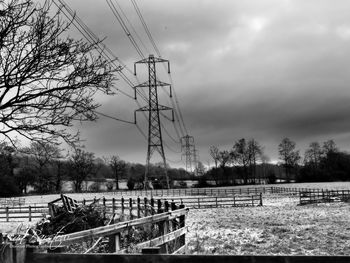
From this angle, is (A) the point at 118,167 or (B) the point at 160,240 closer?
(B) the point at 160,240

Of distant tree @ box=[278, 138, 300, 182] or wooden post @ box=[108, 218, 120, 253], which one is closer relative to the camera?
wooden post @ box=[108, 218, 120, 253]

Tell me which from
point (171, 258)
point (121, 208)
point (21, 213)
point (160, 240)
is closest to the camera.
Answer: point (171, 258)

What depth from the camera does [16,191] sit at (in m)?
93.9

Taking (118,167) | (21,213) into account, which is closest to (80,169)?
(118,167)

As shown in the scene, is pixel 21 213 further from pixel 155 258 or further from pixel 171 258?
pixel 171 258

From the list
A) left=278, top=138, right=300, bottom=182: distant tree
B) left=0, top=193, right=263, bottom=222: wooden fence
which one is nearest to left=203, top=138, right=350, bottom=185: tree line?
left=278, top=138, right=300, bottom=182: distant tree

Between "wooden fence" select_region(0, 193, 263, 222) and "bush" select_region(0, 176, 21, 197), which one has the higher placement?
"bush" select_region(0, 176, 21, 197)

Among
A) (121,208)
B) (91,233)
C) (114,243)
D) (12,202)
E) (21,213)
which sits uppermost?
(91,233)

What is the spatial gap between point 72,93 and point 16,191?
8919cm

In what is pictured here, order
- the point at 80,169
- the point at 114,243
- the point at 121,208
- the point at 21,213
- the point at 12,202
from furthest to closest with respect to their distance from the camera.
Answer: the point at 80,169, the point at 12,202, the point at 21,213, the point at 121,208, the point at 114,243

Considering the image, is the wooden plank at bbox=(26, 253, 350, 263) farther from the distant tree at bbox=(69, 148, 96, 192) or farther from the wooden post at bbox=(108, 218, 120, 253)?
the distant tree at bbox=(69, 148, 96, 192)

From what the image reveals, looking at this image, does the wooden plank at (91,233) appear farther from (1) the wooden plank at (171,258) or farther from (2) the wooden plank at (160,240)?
(1) the wooden plank at (171,258)

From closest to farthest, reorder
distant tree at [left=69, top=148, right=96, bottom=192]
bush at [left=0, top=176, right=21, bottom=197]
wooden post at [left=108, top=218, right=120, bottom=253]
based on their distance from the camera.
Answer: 1. wooden post at [left=108, top=218, right=120, bottom=253]
2. bush at [left=0, top=176, right=21, bottom=197]
3. distant tree at [left=69, top=148, right=96, bottom=192]

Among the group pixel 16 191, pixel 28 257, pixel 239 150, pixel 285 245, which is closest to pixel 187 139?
pixel 16 191
